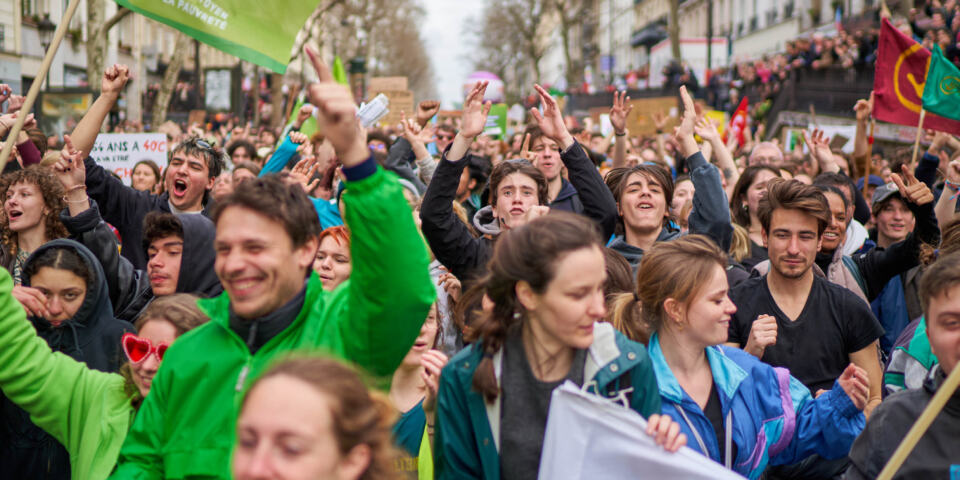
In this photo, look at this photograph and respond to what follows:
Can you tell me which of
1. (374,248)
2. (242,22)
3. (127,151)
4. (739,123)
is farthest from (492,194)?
(739,123)

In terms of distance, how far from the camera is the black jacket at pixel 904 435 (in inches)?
113

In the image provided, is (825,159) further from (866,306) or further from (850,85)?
(850,85)

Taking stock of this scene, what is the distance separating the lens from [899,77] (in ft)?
29.0

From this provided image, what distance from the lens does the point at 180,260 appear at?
4.57m

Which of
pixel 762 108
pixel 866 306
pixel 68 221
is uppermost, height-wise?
pixel 762 108

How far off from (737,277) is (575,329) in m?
2.65

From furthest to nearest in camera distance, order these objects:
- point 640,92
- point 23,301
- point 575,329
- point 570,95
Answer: point 570,95 → point 640,92 → point 23,301 → point 575,329

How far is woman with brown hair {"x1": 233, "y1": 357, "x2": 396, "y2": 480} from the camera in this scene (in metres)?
2.20

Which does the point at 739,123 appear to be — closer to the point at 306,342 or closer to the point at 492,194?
the point at 492,194

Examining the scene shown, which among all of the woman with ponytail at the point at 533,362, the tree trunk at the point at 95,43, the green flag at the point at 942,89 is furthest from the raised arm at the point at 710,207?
the tree trunk at the point at 95,43

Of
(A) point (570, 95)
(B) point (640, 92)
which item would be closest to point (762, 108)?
(B) point (640, 92)

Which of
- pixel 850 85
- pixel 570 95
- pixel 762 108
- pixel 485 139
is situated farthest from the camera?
pixel 570 95

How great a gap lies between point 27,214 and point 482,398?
3.17 metres

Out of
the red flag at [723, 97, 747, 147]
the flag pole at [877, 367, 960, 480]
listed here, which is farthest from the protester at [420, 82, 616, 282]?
the red flag at [723, 97, 747, 147]
